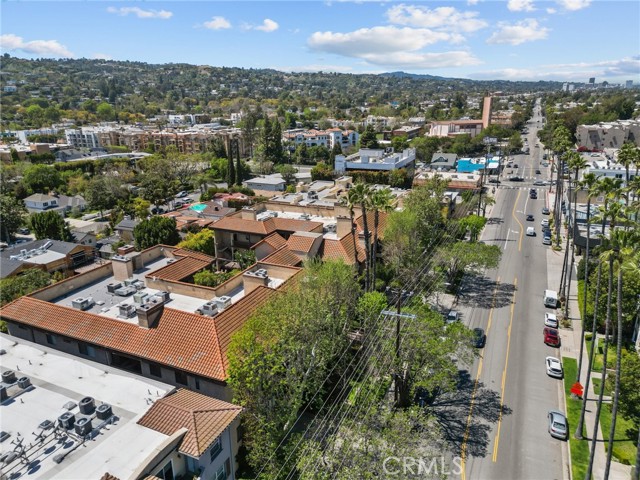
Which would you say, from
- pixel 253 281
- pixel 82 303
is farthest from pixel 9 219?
pixel 253 281

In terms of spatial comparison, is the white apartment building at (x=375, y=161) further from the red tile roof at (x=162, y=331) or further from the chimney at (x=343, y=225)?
the red tile roof at (x=162, y=331)

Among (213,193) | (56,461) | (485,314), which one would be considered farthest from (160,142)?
(56,461)

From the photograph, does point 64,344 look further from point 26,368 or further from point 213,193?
point 213,193

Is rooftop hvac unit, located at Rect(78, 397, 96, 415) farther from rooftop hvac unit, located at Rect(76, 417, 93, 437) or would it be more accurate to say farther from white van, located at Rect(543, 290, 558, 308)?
white van, located at Rect(543, 290, 558, 308)

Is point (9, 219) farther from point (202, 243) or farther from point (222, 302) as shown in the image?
point (222, 302)

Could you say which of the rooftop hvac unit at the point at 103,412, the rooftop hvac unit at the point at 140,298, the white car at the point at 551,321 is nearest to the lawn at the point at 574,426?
the white car at the point at 551,321

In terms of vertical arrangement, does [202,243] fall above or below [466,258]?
below
